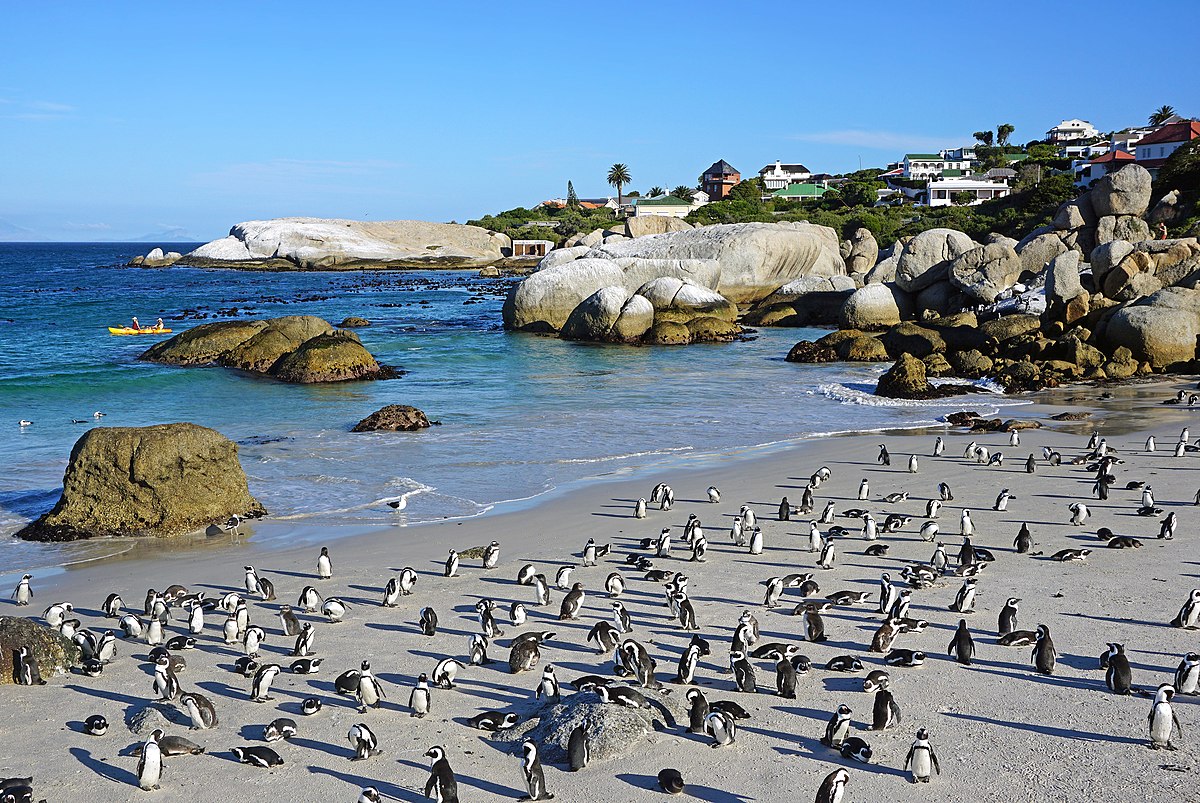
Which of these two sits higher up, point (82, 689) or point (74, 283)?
point (74, 283)

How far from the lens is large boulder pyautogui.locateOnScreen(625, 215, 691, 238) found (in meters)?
80.6

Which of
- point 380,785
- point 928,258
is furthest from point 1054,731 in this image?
point 928,258

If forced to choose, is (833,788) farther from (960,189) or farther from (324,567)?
(960,189)

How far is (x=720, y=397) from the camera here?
3019 cm

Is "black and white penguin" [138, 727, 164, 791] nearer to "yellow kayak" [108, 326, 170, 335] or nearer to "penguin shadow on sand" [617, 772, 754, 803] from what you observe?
"penguin shadow on sand" [617, 772, 754, 803]

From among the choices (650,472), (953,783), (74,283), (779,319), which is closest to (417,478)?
(650,472)

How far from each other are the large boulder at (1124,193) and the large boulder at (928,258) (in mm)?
5804

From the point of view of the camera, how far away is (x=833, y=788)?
743cm

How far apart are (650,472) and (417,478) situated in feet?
14.7

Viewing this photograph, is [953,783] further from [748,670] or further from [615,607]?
[615,607]

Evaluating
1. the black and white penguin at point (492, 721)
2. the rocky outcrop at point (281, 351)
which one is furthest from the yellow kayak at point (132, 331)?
the black and white penguin at point (492, 721)

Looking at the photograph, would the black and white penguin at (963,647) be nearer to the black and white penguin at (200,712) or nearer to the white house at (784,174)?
the black and white penguin at (200,712)

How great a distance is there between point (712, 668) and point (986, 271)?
3487 centimetres

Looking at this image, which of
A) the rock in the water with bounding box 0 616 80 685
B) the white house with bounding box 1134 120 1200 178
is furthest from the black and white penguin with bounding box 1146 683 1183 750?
the white house with bounding box 1134 120 1200 178
